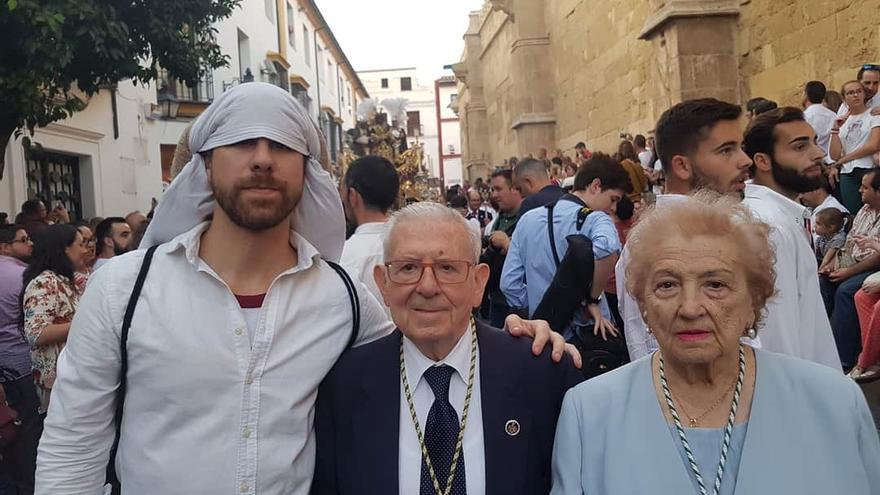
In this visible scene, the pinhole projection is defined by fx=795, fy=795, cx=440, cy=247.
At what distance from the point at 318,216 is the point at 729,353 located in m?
1.21

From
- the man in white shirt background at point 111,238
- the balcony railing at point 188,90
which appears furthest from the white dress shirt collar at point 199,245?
the balcony railing at point 188,90

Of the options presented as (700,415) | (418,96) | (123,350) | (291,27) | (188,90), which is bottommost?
(700,415)

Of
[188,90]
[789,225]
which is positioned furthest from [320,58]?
[789,225]

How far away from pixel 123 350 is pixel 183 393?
0.20m

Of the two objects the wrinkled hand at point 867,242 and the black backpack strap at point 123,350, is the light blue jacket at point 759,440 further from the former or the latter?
the wrinkled hand at point 867,242

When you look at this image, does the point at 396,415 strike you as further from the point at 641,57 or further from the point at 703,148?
the point at 641,57

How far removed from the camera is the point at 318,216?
2369 millimetres

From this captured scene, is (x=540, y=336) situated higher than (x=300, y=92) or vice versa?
(x=300, y=92)

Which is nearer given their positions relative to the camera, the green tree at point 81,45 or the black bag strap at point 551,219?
the black bag strap at point 551,219

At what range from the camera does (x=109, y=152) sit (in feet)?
49.4

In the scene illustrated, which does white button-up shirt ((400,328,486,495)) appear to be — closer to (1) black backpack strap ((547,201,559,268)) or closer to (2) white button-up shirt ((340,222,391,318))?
(2) white button-up shirt ((340,222,391,318))

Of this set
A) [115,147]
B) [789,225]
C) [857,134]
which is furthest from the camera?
[115,147]

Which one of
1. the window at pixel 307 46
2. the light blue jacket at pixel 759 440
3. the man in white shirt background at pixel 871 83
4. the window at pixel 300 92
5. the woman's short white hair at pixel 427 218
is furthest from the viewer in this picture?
the window at pixel 307 46

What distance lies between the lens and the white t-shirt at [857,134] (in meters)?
7.27
